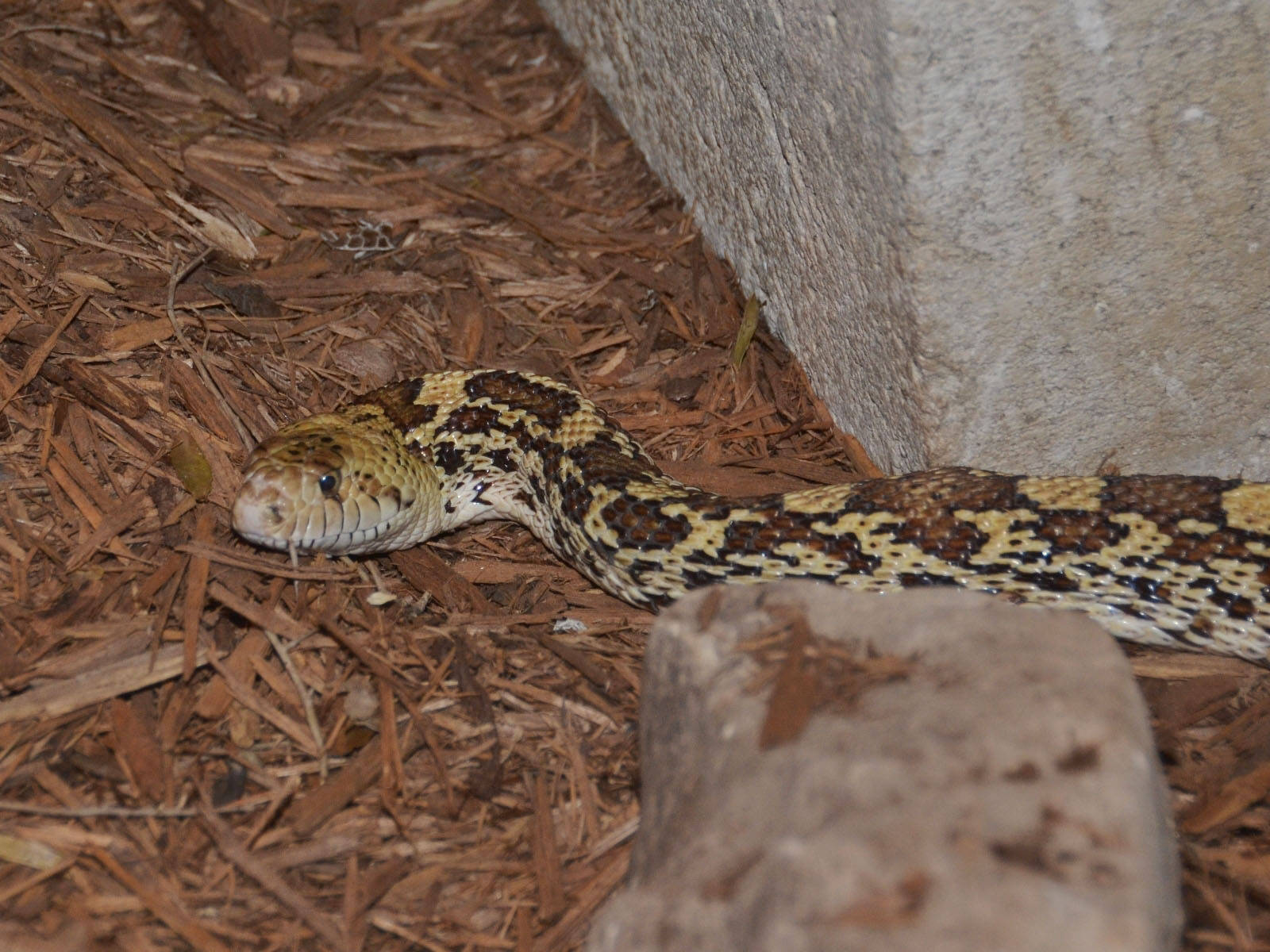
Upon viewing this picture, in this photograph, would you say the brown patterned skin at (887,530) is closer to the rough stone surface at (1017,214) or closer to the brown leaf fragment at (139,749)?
the rough stone surface at (1017,214)

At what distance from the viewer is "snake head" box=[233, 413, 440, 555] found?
4023 mm

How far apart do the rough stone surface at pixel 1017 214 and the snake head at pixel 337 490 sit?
1605 mm

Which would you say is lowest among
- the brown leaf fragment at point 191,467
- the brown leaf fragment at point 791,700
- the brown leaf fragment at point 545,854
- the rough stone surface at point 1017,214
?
the brown leaf fragment at point 545,854

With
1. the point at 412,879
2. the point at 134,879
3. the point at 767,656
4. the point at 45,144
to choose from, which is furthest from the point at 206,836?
the point at 45,144

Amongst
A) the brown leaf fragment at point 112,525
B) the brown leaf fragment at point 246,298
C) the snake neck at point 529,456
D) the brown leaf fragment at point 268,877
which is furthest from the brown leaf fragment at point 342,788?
the brown leaf fragment at point 246,298

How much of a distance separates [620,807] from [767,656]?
818 mm

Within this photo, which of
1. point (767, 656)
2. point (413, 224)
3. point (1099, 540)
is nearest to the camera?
point (767, 656)

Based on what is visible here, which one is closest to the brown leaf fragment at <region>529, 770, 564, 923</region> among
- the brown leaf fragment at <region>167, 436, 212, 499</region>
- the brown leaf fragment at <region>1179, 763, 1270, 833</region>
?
the brown leaf fragment at <region>167, 436, 212, 499</region>

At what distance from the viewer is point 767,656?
118 inches

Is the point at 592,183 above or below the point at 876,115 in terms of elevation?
below

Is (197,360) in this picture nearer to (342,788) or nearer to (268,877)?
(342,788)

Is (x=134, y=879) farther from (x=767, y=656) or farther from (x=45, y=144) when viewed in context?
(x=45, y=144)

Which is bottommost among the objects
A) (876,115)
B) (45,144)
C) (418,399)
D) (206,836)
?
(206,836)

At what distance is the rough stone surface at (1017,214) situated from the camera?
338cm
